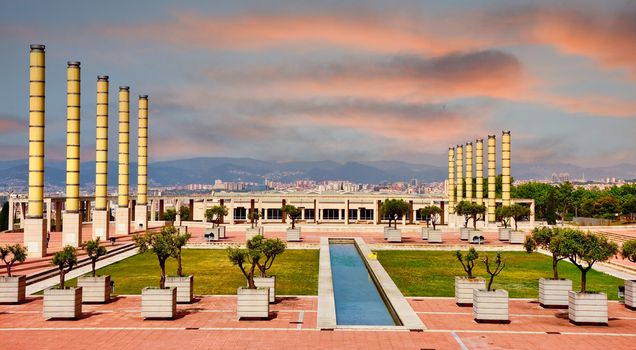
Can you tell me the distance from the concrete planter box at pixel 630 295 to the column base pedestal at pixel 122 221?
167 feet

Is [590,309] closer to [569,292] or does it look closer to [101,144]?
[569,292]

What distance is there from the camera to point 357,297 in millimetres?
30891

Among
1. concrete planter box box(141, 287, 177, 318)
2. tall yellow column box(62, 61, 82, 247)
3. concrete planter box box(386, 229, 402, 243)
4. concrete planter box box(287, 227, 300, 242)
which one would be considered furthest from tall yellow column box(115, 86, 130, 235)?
concrete planter box box(141, 287, 177, 318)

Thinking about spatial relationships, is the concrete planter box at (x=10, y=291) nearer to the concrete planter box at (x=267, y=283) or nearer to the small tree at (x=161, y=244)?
the small tree at (x=161, y=244)

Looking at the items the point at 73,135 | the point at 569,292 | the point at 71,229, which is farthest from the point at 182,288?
the point at 73,135

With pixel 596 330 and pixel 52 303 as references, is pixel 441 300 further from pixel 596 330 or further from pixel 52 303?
pixel 52 303

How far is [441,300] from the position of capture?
28703 mm

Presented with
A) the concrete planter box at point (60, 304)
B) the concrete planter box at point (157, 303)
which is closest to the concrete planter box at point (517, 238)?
the concrete planter box at point (157, 303)

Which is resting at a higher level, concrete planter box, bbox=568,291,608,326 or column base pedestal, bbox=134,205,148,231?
column base pedestal, bbox=134,205,148,231

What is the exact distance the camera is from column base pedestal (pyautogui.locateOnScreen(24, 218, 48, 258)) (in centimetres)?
4356

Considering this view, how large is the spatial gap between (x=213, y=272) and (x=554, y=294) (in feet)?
67.1

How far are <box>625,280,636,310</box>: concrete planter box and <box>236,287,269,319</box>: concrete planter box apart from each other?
1599cm

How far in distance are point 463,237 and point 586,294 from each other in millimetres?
38612

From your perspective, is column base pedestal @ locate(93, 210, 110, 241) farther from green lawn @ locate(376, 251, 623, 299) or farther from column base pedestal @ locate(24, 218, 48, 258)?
green lawn @ locate(376, 251, 623, 299)
